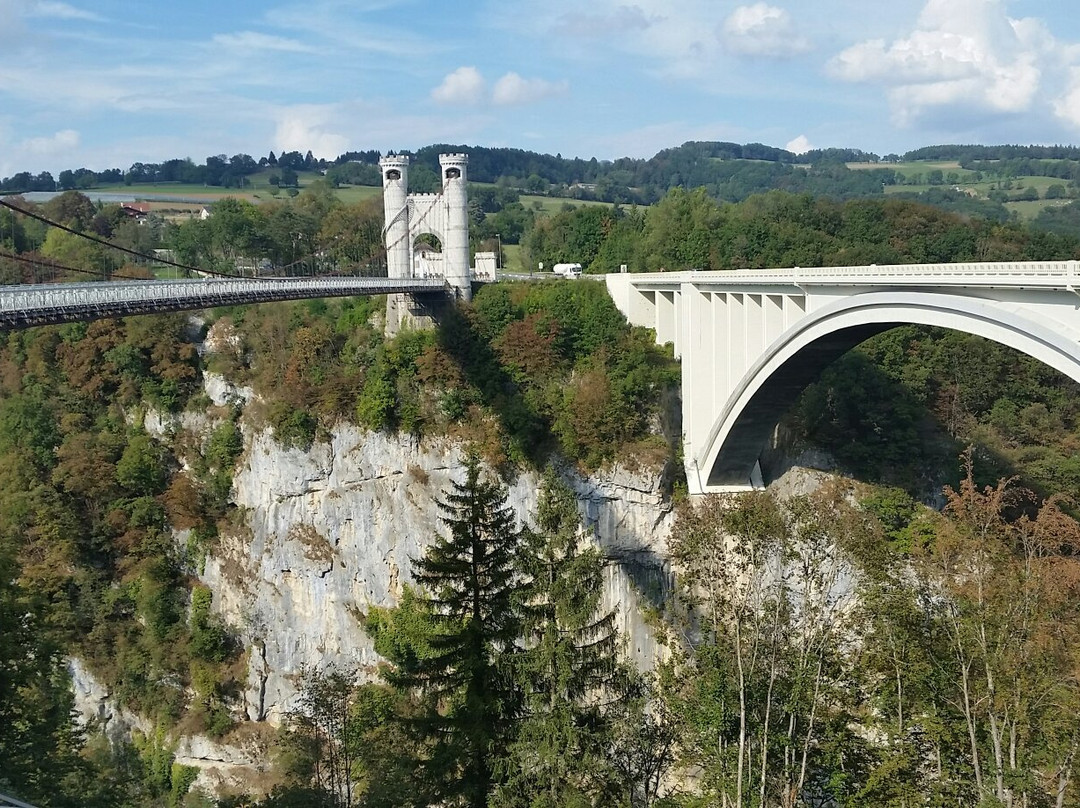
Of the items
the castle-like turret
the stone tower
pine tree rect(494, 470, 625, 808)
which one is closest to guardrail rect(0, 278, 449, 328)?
A: the stone tower

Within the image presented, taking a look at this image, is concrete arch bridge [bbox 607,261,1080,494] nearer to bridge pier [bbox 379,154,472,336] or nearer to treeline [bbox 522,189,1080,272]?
bridge pier [bbox 379,154,472,336]

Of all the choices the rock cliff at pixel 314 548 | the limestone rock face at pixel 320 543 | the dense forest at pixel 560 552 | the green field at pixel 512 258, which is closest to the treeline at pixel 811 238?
the dense forest at pixel 560 552

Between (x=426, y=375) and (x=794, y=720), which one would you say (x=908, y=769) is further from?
(x=426, y=375)

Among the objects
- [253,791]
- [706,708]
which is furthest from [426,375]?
[706,708]

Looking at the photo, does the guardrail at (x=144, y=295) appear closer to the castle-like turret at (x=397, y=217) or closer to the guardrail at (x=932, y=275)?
the castle-like turret at (x=397, y=217)

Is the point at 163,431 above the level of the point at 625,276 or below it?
below
